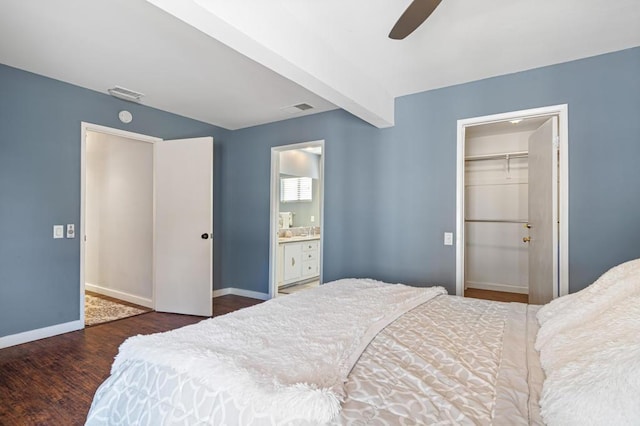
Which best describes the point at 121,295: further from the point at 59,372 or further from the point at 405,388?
the point at 405,388

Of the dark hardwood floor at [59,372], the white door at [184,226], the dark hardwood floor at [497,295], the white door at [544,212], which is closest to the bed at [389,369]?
A: the dark hardwood floor at [59,372]

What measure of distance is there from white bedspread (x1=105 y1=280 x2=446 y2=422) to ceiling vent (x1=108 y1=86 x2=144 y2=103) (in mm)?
2912

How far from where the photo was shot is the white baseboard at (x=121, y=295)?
413cm

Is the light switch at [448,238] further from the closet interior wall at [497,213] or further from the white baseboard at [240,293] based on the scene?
the white baseboard at [240,293]

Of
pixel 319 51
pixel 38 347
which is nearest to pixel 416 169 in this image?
pixel 319 51

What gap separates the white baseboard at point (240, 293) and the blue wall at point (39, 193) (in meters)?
1.75

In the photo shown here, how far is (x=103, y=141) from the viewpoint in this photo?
4652 mm

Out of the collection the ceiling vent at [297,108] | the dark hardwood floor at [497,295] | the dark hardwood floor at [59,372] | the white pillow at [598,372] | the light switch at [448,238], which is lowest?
the dark hardwood floor at [59,372]

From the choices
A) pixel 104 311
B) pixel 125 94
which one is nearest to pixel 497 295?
pixel 104 311

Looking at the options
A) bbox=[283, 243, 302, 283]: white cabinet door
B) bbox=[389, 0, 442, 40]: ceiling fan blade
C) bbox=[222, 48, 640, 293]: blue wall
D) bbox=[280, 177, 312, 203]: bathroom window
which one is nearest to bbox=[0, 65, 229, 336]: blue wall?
bbox=[222, 48, 640, 293]: blue wall

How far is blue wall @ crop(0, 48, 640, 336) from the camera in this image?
247cm

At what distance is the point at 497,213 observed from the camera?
16.1ft

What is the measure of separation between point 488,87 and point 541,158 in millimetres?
842

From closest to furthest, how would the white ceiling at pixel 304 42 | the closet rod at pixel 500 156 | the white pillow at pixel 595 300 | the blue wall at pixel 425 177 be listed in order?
the white pillow at pixel 595 300
the white ceiling at pixel 304 42
the blue wall at pixel 425 177
the closet rod at pixel 500 156
